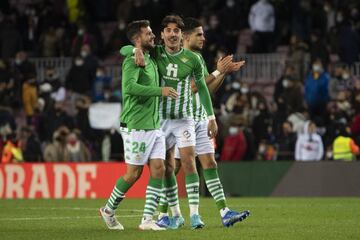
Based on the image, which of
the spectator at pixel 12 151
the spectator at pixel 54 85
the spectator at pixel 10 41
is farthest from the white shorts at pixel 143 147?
the spectator at pixel 10 41

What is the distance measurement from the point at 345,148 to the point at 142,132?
12741 mm

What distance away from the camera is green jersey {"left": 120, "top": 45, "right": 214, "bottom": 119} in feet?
48.5

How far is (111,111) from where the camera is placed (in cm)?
3066

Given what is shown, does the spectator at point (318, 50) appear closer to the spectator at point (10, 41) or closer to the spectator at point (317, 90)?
the spectator at point (317, 90)

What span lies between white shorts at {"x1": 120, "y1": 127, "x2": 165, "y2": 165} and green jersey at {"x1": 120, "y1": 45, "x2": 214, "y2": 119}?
63cm

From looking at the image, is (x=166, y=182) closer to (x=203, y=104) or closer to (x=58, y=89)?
(x=203, y=104)

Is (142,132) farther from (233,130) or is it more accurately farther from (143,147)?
(233,130)

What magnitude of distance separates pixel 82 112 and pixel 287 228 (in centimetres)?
1694

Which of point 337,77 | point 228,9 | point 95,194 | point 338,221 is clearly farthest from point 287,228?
point 228,9

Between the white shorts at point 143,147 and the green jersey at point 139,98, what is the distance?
8cm

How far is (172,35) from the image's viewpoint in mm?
14656

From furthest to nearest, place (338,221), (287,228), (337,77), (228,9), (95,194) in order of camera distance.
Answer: (228,9) < (337,77) < (95,194) < (338,221) < (287,228)

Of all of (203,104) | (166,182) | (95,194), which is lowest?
(95,194)

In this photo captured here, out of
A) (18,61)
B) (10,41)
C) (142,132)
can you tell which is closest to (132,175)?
(142,132)
